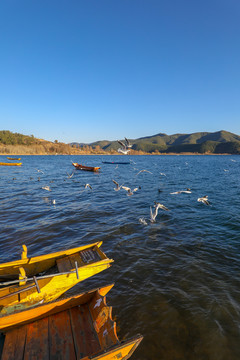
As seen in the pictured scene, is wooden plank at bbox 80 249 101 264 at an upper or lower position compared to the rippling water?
upper

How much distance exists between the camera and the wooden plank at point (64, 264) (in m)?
7.75

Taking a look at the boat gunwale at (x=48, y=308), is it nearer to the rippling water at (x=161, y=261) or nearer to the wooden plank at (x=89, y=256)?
the rippling water at (x=161, y=261)

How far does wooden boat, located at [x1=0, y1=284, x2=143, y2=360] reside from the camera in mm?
4605

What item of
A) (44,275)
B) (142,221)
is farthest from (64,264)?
(142,221)

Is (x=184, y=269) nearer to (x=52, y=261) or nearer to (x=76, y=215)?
(x=52, y=261)

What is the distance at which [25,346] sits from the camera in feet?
15.8

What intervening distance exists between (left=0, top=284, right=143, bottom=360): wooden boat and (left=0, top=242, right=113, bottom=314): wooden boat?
733mm

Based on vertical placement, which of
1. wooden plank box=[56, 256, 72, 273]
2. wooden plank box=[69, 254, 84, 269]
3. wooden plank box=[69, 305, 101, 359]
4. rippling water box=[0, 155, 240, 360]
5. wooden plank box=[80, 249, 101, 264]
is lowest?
rippling water box=[0, 155, 240, 360]

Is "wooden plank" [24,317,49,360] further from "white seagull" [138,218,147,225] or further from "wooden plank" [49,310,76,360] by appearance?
"white seagull" [138,218,147,225]

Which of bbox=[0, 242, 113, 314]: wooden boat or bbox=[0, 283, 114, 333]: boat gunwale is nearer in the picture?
bbox=[0, 283, 114, 333]: boat gunwale

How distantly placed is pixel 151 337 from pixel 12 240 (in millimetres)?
10728

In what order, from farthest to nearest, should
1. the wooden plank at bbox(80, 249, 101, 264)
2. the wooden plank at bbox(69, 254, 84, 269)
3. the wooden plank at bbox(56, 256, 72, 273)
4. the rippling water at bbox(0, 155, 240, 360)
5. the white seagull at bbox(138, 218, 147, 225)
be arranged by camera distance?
1. the white seagull at bbox(138, 218, 147, 225)
2. the wooden plank at bbox(80, 249, 101, 264)
3. the wooden plank at bbox(69, 254, 84, 269)
4. the wooden plank at bbox(56, 256, 72, 273)
5. the rippling water at bbox(0, 155, 240, 360)

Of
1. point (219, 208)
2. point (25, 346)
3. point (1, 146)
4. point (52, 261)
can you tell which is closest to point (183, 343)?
point (25, 346)

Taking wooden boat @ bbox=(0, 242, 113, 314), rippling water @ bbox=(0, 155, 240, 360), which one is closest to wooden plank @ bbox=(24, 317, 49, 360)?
wooden boat @ bbox=(0, 242, 113, 314)
